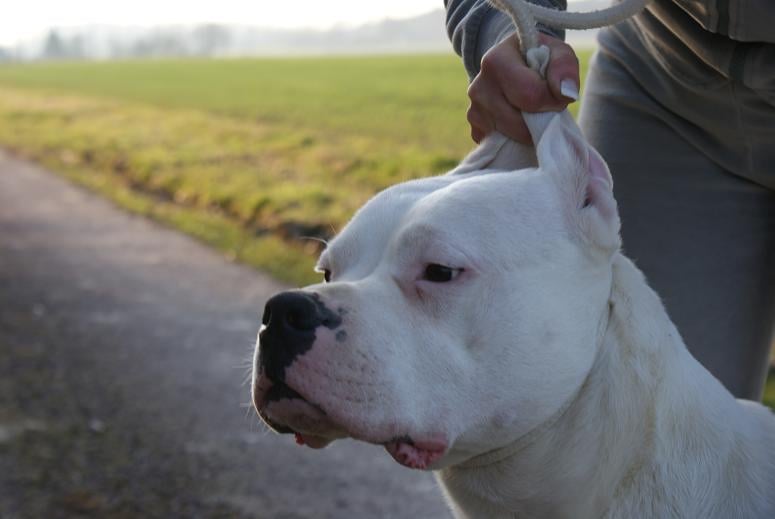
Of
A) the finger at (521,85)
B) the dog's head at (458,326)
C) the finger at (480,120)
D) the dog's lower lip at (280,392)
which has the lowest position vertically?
the dog's lower lip at (280,392)

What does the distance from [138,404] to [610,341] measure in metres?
3.68

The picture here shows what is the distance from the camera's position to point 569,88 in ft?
8.26

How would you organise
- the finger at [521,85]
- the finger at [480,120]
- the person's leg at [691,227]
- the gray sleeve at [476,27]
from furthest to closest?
the person's leg at [691,227] < the gray sleeve at [476,27] < the finger at [480,120] < the finger at [521,85]

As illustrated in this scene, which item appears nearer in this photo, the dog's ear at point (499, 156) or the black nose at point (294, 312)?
the black nose at point (294, 312)

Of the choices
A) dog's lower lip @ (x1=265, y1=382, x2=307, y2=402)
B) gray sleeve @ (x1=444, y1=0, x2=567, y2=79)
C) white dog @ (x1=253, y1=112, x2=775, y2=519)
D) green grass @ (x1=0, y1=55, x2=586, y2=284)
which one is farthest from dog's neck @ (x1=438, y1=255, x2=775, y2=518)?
green grass @ (x1=0, y1=55, x2=586, y2=284)

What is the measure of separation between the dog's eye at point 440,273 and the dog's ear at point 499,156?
0.42 m

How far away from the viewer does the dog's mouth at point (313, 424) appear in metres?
2.35

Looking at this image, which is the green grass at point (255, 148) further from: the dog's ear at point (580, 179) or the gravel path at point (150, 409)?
the dog's ear at point (580, 179)

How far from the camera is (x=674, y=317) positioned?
10.8 feet

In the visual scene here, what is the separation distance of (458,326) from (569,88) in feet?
2.04

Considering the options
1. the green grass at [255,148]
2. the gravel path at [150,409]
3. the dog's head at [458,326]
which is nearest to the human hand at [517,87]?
the dog's head at [458,326]

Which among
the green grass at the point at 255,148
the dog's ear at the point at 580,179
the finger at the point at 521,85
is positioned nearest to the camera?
the dog's ear at the point at 580,179

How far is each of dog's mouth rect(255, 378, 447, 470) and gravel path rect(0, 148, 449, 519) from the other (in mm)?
2096

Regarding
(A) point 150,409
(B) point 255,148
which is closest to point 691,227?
(A) point 150,409
